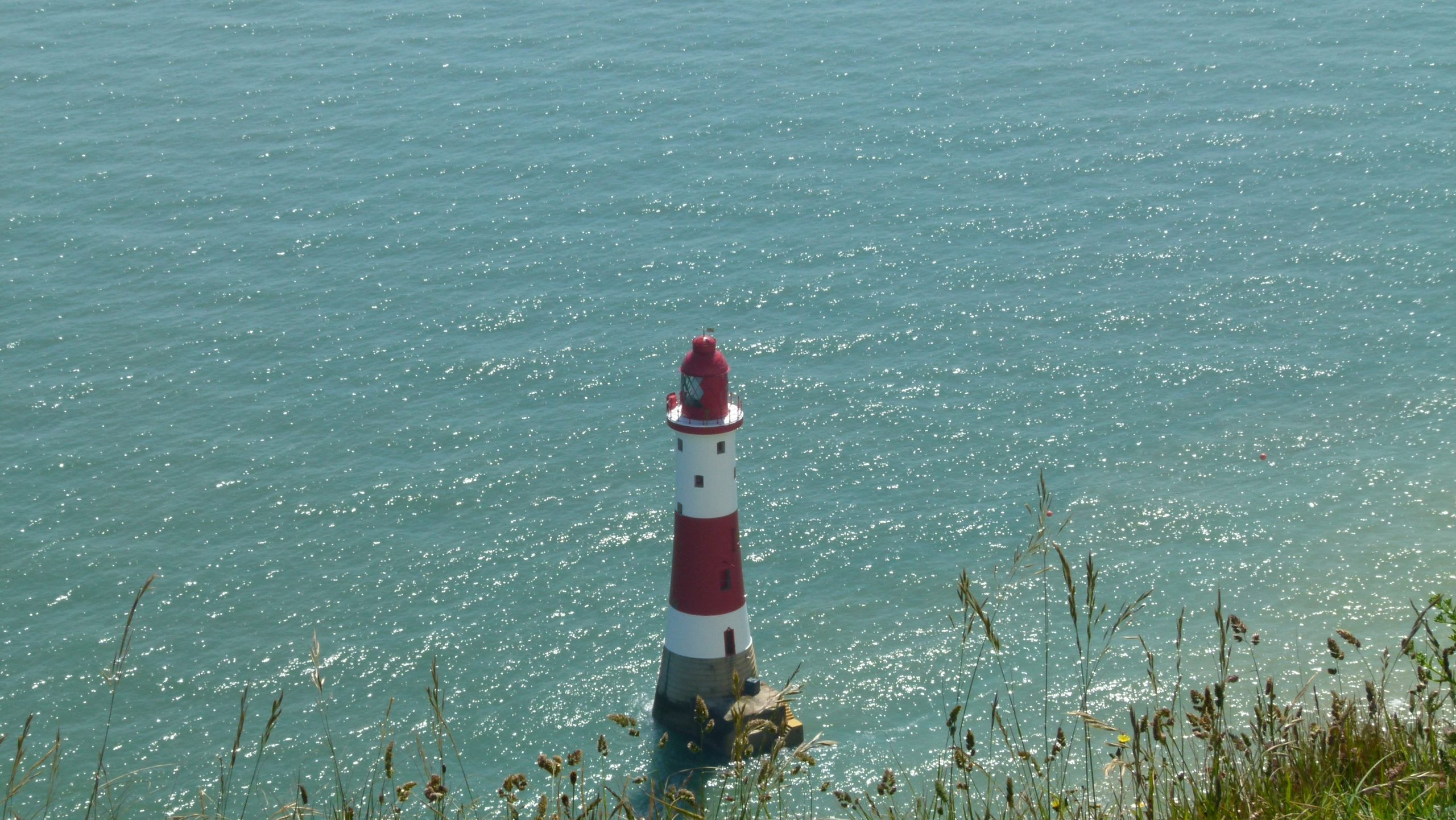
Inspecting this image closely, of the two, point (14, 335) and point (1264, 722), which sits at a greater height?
point (1264, 722)

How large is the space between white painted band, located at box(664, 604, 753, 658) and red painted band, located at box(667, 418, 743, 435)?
3.69 m

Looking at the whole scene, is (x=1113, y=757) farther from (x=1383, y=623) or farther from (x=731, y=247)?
(x=731, y=247)

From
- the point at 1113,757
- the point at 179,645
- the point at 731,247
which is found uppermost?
the point at 1113,757

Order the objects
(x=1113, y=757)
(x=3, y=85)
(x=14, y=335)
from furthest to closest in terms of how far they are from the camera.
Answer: (x=3, y=85)
(x=14, y=335)
(x=1113, y=757)

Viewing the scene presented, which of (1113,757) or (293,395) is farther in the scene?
(293,395)

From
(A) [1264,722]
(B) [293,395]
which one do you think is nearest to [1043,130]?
(B) [293,395]

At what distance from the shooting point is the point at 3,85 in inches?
2926

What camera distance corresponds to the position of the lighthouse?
92.2ft

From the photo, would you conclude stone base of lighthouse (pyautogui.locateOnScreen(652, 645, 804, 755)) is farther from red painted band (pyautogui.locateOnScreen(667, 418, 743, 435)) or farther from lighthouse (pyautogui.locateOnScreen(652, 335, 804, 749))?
red painted band (pyautogui.locateOnScreen(667, 418, 743, 435))

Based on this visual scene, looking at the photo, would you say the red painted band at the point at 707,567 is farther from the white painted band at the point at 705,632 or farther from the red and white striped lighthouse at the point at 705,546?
the white painted band at the point at 705,632

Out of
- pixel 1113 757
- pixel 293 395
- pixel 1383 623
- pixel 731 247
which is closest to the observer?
pixel 1113 757

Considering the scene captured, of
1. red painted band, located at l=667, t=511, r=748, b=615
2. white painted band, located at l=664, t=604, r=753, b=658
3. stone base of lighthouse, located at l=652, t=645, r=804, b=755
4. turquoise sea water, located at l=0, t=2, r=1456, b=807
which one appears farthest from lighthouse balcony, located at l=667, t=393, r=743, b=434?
turquoise sea water, located at l=0, t=2, r=1456, b=807

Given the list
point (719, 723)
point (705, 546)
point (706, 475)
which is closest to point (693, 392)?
point (706, 475)

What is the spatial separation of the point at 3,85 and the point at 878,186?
41680 mm
